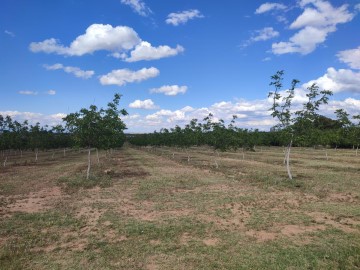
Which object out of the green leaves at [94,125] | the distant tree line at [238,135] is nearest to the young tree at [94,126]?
the green leaves at [94,125]

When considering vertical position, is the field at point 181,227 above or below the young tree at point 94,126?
below

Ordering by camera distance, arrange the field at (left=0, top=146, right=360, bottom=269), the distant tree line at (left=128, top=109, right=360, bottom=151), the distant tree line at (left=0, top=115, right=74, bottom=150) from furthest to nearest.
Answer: the distant tree line at (left=0, top=115, right=74, bottom=150) → the distant tree line at (left=128, top=109, right=360, bottom=151) → the field at (left=0, top=146, right=360, bottom=269)

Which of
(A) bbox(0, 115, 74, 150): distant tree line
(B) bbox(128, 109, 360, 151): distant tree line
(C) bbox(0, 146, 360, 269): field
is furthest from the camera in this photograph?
(A) bbox(0, 115, 74, 150): distant tree line

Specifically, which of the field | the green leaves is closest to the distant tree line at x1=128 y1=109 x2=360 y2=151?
the field

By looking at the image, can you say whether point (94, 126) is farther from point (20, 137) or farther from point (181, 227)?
point (20, 137)

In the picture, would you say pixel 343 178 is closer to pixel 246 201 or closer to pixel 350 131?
pixel 246 201

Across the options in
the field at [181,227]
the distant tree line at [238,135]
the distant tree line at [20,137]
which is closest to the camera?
the field at [181,227]

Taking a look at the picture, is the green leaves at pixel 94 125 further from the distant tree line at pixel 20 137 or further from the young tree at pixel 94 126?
the distant tree line at pixel 20 137

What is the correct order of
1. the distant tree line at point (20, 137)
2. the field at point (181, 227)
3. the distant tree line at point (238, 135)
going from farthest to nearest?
the distant tree line at point (20, 137) < the distant tree line at point (238, 135) < the field at point (181, 227)

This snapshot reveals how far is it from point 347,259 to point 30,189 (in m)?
21.7

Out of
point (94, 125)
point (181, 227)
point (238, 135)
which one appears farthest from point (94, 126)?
point (238, 135)

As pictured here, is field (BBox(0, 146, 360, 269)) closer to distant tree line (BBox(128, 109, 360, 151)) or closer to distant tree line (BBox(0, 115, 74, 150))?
distant tree line (BBox(128, 109, 360, 151))

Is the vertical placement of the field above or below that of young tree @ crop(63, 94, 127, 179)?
below

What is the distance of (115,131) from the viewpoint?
31.6 m
